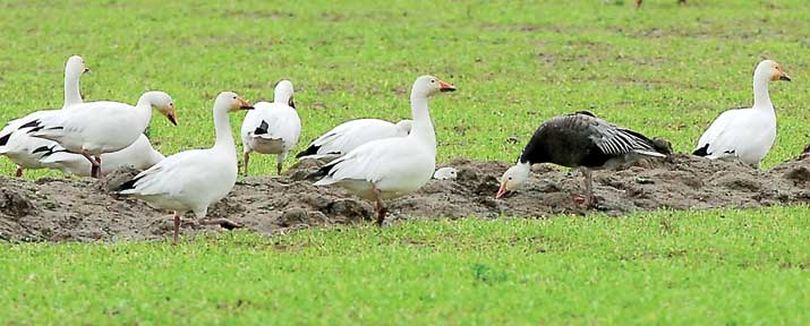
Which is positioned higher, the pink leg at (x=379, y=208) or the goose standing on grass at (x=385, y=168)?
the goose standing on grass at (x=385, y=168)

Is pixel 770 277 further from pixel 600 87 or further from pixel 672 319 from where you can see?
pixel 600 87

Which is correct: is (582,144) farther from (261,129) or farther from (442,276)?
(442,276)

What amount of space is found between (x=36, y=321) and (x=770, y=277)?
4462 mm

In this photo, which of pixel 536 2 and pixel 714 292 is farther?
pixel 536 2

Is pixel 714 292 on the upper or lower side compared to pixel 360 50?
upper

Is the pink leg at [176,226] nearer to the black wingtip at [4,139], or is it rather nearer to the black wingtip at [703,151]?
the black wingtip at [4,139]

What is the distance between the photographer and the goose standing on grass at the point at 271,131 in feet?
52.4

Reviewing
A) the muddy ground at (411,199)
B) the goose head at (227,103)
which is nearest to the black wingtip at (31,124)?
the muddy ground at (411,199)

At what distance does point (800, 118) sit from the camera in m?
20.6

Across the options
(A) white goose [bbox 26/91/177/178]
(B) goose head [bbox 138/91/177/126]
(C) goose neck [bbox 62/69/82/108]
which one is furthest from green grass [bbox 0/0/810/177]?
(A) white goose [bbox 26/91/177/178]

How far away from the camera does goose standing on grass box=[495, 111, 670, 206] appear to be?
13688mm

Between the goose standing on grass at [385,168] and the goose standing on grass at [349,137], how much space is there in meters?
2.30

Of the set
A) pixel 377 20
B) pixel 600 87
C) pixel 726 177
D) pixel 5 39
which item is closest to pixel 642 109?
pixel 600 87

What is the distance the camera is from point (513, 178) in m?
13.6
